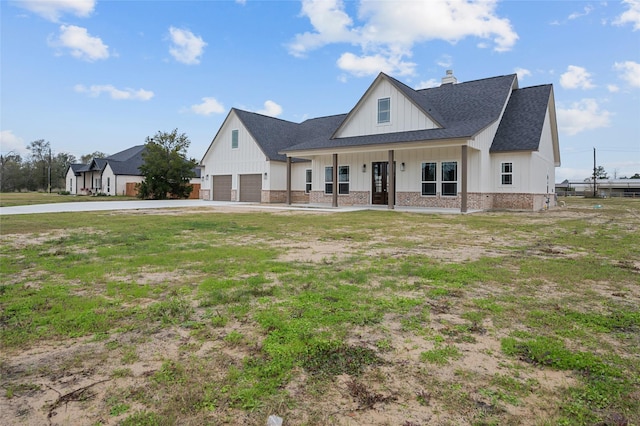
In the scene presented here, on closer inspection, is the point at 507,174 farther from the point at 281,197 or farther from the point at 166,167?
the point at 166,167

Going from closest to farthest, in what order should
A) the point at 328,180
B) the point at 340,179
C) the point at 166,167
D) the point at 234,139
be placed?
the point at 340,179
the point at 328,180
the point at 234,139
the point at 166,167

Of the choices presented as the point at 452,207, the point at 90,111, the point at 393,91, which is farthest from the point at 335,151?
the point at 90,111

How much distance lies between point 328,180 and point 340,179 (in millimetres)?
932

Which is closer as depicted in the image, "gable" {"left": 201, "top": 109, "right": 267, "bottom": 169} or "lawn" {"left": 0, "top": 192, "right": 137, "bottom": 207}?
"lawn" {"left": 0, "top": 192, "right": 137, "bottom": 207}

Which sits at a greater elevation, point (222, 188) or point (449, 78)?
point (449, 78)

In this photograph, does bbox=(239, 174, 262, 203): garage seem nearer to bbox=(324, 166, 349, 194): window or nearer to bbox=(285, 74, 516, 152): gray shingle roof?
bbox=(324, 166, 349, 194): window

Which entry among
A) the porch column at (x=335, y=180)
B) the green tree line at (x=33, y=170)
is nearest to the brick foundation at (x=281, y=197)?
the porch column at (x=335, y=180)

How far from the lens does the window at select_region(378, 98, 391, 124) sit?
19766mm

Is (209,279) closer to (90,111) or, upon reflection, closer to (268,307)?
(268,307)

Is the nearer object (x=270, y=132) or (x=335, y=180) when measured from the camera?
(x=335, y=180)

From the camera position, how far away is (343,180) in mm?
21344

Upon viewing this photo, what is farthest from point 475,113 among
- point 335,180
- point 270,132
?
point 270,132

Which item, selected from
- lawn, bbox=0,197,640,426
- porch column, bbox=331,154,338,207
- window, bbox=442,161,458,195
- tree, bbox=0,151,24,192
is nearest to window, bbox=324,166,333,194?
porch column, bbox=331,154,338,207

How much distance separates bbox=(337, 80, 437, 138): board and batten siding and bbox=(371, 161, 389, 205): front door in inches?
80.1
